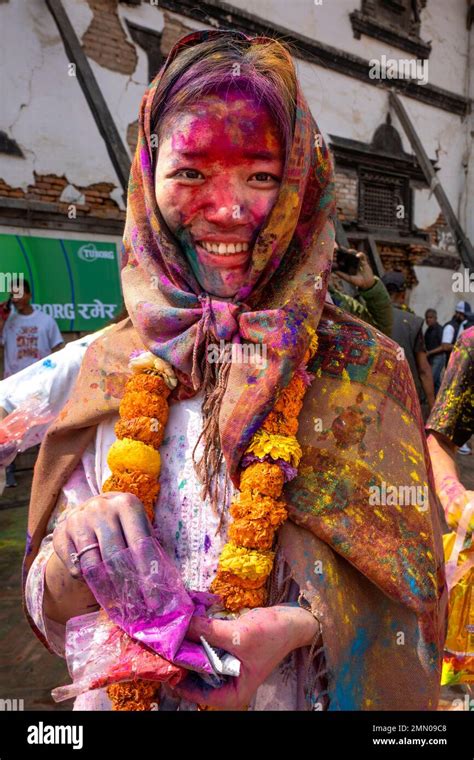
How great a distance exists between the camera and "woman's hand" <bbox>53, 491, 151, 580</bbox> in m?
1.27

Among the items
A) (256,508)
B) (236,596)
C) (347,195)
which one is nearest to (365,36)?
(347,195)

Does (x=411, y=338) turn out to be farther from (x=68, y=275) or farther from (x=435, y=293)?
(x=435, y=293)

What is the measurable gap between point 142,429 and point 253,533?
342 millimetres

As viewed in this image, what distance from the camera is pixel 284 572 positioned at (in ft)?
4.82

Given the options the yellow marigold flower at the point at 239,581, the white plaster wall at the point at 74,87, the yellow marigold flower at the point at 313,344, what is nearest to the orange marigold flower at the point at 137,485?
the yellow marigold flower at the point at 239,581

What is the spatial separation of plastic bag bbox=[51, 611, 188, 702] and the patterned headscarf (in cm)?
40

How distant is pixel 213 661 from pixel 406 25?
1425 cm

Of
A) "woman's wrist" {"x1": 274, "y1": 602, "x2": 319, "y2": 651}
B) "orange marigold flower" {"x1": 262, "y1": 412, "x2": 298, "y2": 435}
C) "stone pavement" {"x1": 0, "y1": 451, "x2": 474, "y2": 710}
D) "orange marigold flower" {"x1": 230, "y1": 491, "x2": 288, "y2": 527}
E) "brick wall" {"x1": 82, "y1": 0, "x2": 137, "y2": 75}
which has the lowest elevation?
"stone pavement" {"x1": 0, "y1": 451, "x2": 474, "y2": 710}

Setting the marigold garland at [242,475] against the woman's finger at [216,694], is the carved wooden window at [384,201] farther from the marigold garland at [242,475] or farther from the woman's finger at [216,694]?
the woman's finger at [216,694]

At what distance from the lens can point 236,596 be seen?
1.39 metres

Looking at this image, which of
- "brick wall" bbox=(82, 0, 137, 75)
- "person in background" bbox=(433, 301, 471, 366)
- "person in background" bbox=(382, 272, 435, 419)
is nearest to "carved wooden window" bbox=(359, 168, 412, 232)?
"person in background" bbox=(433, 301, 471, 366)

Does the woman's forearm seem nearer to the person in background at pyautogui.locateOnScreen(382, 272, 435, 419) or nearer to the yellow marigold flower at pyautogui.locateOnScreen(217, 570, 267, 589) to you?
the yellow marigold flower at pyautogui.locateOnScreen(217, 570, 267, 589)
